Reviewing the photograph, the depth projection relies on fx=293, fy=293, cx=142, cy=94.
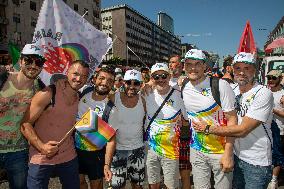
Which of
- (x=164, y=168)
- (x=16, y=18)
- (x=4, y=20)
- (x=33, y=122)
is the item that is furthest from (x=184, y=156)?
(x=16, y=18)

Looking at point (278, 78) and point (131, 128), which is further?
point (278, 78)

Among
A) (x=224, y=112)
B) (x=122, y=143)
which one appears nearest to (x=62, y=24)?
(x=122, y=143)

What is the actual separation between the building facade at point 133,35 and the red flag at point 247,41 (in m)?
77.6

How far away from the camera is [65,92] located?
12.7 ft

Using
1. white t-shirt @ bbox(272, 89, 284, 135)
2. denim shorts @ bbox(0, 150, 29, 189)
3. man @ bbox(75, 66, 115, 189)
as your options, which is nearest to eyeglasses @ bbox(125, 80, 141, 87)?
man @ bbox(75, 66, 115, 189)

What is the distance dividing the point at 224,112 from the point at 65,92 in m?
2.07

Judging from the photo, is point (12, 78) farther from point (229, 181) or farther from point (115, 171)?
point (229, 181)

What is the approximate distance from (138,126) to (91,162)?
36.1 inches

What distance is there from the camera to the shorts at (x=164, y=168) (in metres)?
4.60

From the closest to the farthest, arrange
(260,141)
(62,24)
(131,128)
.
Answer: (260,141) < (131,128) < (62,24)

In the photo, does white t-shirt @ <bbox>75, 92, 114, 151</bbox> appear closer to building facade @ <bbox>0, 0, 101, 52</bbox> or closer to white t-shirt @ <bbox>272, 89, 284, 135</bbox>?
white t-shirt @ <bbox>272, 89, 284, 135</bbox>

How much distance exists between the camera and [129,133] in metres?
4.58

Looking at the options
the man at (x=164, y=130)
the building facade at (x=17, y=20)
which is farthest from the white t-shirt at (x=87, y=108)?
the building facade at (x=17, y=20)

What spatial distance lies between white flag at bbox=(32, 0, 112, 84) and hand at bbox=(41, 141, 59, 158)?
7.14 feet
